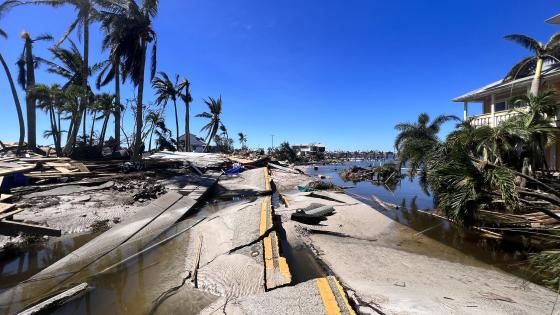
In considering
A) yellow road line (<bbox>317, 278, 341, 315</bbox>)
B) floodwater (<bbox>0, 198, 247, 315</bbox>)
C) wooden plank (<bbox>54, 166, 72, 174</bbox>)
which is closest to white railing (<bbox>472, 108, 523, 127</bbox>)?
yellow road line (<bbox>317, 278, 341, 315</bbox>)

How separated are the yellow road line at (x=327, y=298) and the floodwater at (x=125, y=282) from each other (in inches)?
63.2

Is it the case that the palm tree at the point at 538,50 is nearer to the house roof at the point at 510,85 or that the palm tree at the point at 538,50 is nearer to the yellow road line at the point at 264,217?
the house roof at the point at 510,85

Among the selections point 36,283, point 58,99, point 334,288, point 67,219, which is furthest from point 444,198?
point 58,99

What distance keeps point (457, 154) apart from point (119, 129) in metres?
25.8

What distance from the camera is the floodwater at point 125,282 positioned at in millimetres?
4359

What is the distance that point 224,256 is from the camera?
5.84 metres

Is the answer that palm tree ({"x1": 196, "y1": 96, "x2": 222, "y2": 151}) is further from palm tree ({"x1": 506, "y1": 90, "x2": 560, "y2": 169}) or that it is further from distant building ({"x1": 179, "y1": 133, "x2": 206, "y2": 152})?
palm tree ({"x1": 506, "y1": 90, "x2": 560, "y2": 169})

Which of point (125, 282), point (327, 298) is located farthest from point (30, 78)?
point (327, 298)

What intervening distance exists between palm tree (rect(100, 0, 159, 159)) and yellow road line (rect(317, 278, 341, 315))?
18746 millimetres

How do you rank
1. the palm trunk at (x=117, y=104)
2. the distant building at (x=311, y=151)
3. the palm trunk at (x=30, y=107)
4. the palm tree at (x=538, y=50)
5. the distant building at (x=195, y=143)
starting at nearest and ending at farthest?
the palm tree at (x=538, y=50) → the palm trunk at (x=117, y=104) → the palm trunk at (x=30, y=107) → the distant building at (x=195, y=143) → the distant building at (x=311, y=151)

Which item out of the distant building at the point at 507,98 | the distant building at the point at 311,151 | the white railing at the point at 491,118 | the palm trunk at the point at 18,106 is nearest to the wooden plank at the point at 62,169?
the palm trunk at the point at 18,106

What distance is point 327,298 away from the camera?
154 inches

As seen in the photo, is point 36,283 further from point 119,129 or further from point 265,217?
point 119,129

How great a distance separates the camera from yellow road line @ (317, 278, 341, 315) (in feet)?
11.9
